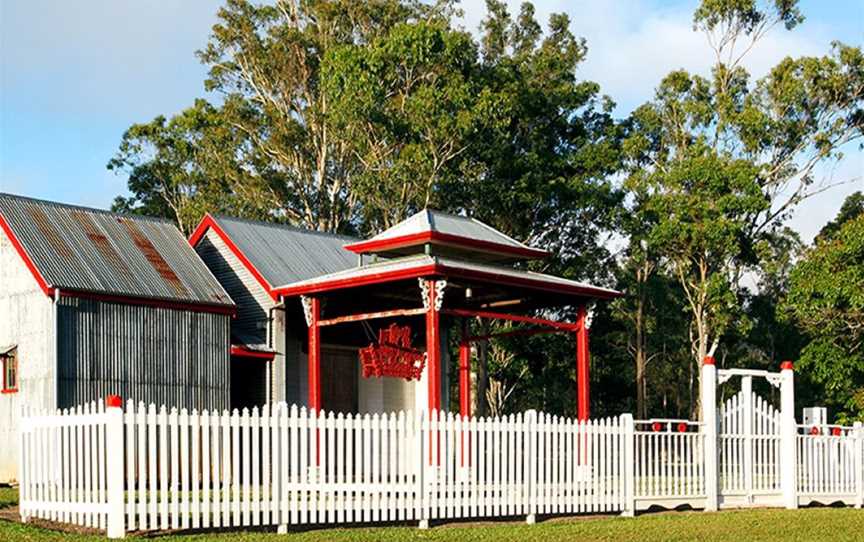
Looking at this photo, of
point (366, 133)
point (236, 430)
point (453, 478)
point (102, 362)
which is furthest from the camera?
point (366, 133)

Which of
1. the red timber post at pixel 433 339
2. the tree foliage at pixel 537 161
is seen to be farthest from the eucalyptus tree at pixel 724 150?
the red timber post at pixel 433 339

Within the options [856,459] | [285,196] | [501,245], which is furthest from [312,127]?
[856,459]

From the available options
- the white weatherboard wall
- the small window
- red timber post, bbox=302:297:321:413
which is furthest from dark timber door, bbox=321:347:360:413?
the small window

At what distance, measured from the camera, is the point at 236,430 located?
604 inches

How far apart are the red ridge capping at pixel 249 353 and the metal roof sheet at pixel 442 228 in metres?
4.07

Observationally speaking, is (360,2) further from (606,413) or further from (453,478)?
(453,478)

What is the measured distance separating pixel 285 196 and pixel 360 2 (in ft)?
27.6

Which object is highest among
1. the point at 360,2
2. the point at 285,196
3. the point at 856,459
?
the point at 360,2

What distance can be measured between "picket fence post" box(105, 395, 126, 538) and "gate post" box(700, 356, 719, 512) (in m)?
9.99

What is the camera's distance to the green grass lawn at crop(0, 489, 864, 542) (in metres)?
15.0

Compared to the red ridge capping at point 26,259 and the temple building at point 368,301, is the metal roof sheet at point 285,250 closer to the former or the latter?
the temple building at point 368,301

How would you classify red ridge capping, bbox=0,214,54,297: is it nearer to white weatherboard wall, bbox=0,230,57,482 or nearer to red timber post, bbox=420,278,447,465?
white weatherboard wall, bbox=0,230,57,482

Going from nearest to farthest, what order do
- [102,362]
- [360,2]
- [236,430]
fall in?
[236,430], [102,362], [360,2]

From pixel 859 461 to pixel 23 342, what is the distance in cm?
1646
